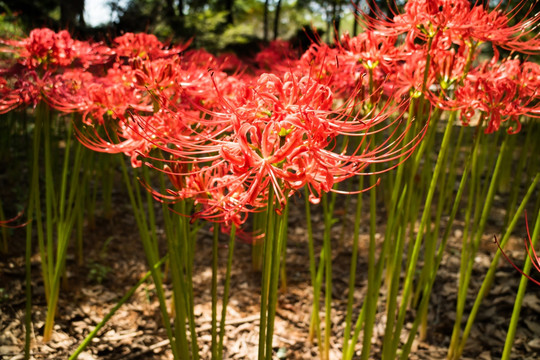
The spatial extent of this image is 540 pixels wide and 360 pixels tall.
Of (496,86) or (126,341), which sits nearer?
(496,86)

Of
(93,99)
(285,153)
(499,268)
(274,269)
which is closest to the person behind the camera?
(285,153)

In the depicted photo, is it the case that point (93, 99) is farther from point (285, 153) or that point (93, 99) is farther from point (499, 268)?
point (499, 268)

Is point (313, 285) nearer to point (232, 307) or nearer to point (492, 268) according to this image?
point (492, 268)

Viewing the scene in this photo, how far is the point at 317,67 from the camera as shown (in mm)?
1794

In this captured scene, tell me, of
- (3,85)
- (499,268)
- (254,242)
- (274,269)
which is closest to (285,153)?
(274,269)

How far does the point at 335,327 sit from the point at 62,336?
1.44 metres

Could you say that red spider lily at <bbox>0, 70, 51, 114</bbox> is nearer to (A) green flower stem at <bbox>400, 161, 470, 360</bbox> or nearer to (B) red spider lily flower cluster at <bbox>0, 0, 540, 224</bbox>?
(B) red spider lily flower cluster at <bbox>0, 0, 540, 224</bbox>

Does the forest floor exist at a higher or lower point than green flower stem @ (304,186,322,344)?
lower

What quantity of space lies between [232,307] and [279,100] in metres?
1.98

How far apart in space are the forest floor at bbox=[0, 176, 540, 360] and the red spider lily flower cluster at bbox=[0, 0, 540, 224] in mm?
1180

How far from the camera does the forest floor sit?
218 cm

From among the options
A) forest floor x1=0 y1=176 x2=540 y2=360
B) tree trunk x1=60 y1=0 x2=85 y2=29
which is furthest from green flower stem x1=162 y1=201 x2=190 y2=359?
tree trunk x1=60 y1=0 x2=85 y2=29

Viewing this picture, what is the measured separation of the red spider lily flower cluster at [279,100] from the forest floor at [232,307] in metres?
1.18

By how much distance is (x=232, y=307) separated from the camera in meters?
2.64
